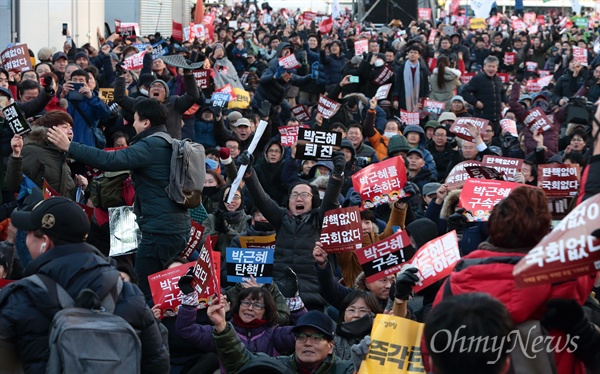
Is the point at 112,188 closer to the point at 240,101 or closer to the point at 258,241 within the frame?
the point at 258,241

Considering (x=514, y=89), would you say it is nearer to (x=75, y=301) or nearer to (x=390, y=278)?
(x=390, y=278)

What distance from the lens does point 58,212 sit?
428 centimetres

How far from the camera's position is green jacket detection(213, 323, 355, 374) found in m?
5.32

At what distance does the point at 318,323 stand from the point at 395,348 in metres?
1.29

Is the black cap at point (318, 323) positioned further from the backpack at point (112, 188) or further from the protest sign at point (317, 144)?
the protest sign at point (317, 144)

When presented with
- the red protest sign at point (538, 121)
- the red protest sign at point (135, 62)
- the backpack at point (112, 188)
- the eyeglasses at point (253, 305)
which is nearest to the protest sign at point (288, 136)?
the red protest sign at point (538, 121)

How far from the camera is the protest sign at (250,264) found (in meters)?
6.79

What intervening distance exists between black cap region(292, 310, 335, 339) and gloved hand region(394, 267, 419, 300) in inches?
40.8

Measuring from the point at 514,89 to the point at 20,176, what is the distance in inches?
292

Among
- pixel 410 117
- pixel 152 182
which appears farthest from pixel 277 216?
pixel 410 117

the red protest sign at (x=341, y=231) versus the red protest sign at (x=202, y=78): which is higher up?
the red protest sign at (x=202, y=78)

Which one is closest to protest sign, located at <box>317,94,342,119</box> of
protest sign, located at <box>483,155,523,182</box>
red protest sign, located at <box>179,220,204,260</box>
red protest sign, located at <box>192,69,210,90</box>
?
red protest sign, located at <box>192,69,210,90</box>

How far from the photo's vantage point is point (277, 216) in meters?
7.66

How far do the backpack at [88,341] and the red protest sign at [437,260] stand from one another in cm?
174
